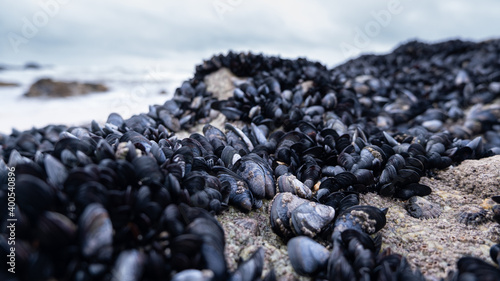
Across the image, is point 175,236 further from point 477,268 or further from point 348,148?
point 348,148

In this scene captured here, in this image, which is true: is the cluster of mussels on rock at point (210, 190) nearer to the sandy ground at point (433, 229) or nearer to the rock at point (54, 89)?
the sandy ground at point (433, 229)

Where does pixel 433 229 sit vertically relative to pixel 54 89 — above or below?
above

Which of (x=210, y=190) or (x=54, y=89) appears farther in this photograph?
(x=54, y=89)

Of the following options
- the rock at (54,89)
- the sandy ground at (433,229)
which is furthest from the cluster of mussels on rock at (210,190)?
the rock at (54,89)

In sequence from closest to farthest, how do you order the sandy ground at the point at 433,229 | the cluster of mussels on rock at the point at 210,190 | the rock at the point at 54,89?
1. the cluster of mussels on rock at the point at 210,190
2. the sandy ground at the point at 433,229
3. the rock at the point at 54,89

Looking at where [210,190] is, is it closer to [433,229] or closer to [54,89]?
[433,229]

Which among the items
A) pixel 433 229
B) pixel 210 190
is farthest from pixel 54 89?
pixel 433 229
